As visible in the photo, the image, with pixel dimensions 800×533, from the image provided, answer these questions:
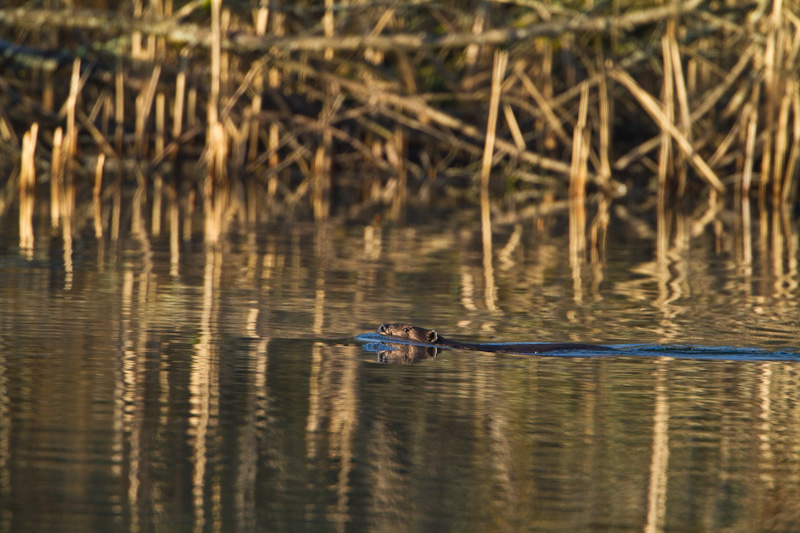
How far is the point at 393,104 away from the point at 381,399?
12.8 m

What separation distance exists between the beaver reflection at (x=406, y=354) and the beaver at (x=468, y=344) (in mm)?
42

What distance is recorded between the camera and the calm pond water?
12.3 feet

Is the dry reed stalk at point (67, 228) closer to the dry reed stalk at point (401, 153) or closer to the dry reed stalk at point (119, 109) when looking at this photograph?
the dry reed stalk at point (119, 109)

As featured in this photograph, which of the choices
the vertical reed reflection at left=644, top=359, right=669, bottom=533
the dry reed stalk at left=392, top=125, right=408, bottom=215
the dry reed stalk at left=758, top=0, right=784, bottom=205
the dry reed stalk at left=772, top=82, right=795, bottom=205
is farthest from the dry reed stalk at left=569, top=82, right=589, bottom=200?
the vertical reed reflection at left=644, top=359, right=669, bottom=533

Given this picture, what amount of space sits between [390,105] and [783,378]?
44.0 feet

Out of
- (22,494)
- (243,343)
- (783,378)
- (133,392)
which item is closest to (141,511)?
(22,494)

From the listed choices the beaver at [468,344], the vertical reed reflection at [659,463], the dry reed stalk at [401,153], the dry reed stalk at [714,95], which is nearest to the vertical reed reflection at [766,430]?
the vertical reed reflection at [659,463]

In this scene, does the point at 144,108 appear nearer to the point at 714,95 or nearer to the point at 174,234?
the point at 174,234

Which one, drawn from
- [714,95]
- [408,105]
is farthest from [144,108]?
[714,95]

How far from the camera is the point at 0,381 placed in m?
5.25

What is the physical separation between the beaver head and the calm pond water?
11 centimetres

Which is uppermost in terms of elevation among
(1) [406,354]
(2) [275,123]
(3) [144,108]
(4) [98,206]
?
(3) [144,108]

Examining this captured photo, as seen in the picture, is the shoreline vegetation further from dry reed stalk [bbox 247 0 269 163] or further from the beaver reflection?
the beaver reflection

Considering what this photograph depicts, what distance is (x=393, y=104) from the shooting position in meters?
17.7
